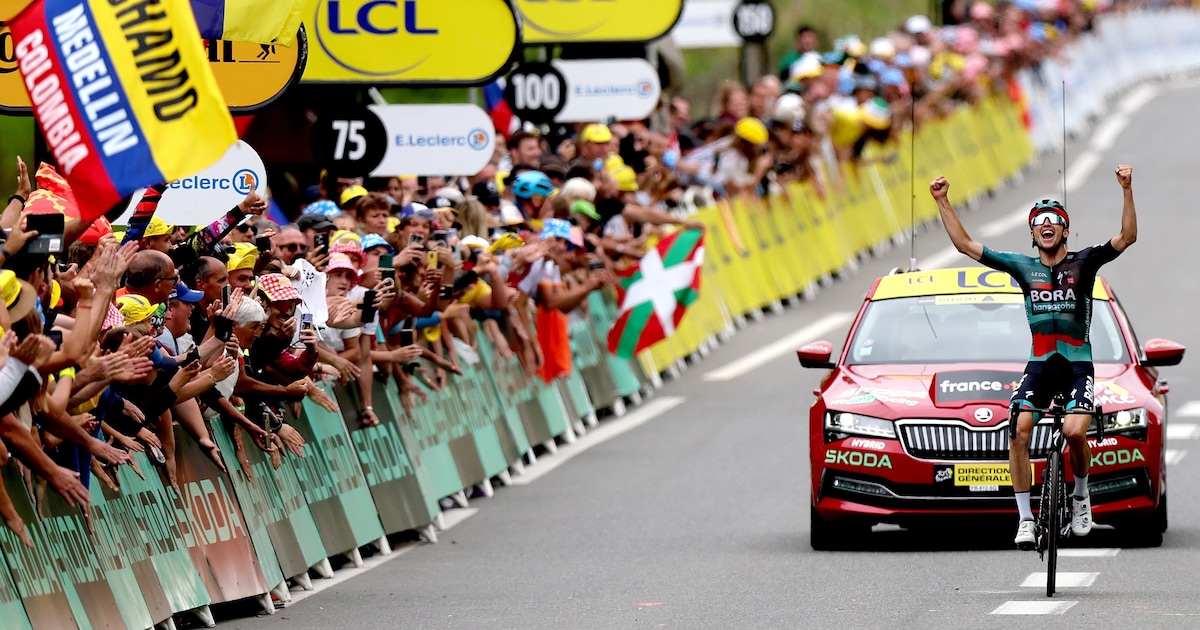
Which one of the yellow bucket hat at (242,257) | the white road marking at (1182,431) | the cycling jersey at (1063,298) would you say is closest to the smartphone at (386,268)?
the yellow bucket hat at (242,257)

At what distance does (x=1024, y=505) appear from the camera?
13.4 m

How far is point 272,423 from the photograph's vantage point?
45.8 ft

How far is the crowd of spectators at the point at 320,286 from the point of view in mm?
10680

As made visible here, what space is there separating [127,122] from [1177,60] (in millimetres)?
68955

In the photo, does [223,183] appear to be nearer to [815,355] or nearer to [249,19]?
[249,19]

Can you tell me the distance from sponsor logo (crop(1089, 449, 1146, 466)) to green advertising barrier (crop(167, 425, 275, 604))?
4.83 meters

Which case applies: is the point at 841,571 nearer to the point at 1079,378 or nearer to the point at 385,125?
the point at 1079,378

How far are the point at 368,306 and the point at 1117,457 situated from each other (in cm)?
461

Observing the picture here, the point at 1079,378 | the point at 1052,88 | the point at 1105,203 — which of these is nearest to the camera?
the point at 1079,378

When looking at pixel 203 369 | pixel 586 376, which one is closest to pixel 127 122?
pixel 203 369

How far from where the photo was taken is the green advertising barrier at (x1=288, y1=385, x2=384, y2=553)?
14.5 metres

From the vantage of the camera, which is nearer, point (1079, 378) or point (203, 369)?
point (203, 369)

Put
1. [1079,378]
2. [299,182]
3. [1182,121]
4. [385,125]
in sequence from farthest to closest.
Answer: [1182,121] → [299,182] → [385,125] → [1079,378]

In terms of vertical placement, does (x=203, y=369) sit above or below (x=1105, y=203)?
above
